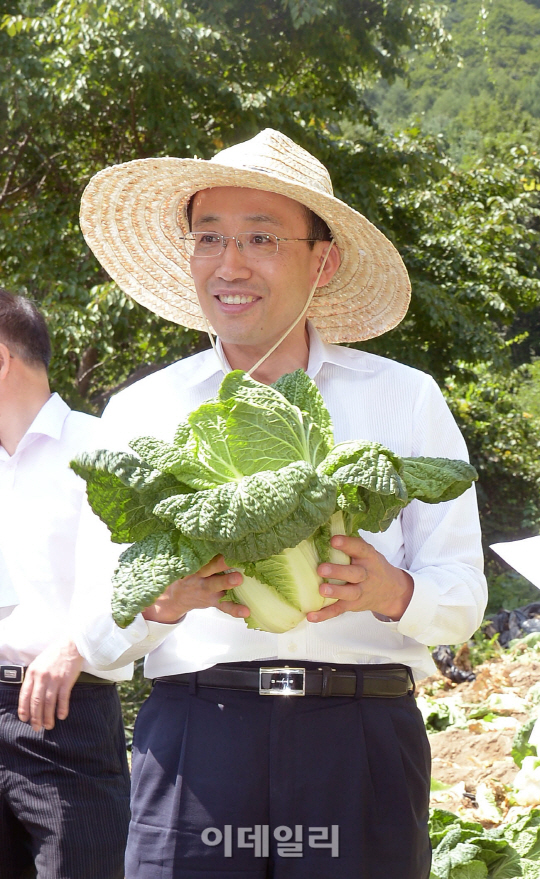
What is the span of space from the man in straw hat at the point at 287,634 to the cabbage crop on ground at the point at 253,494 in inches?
2.5

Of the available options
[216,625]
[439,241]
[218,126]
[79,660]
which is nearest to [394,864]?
[216,625]

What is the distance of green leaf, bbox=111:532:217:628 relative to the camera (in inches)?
56.7

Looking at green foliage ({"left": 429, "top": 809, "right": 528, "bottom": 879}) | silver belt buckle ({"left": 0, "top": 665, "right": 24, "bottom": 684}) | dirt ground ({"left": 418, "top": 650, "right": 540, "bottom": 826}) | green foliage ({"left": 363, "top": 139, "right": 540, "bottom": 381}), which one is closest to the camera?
silver belt buckle ({"left": 0, "top": 665, "right": 24, "bottom": 684})

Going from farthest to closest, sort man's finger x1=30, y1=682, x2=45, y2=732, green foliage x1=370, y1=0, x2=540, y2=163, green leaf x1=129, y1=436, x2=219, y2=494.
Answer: green foliage x1=370, y1=0, x2=540, y2=163 → man's finger x1=30, y1=682, x2=45, y2=732 → green leaf x1=129, y1=436, x2=219, y2=494

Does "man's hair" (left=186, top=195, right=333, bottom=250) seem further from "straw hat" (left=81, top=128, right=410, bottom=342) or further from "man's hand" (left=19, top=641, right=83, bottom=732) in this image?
"man's hand" (left=19, top=641, right=83, bottom=732)

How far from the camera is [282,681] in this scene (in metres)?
1.77

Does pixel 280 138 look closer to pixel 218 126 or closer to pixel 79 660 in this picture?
pixel 79 660

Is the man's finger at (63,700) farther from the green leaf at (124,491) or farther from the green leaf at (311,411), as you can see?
the green leaf at (311,411)

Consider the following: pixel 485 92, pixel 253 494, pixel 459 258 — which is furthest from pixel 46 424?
pixel 485 92

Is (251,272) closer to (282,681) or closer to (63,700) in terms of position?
(282,681)

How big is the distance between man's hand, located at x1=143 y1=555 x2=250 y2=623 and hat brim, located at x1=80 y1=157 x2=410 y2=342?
0.92m

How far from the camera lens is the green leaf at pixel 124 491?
5.02ft

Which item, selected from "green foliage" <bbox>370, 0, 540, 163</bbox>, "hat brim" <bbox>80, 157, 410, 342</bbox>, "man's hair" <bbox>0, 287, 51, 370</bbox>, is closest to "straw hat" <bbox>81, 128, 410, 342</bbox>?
"hat brim" <bbox>80, 157, 410, 342</bbox>

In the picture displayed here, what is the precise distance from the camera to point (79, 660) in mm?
2492
